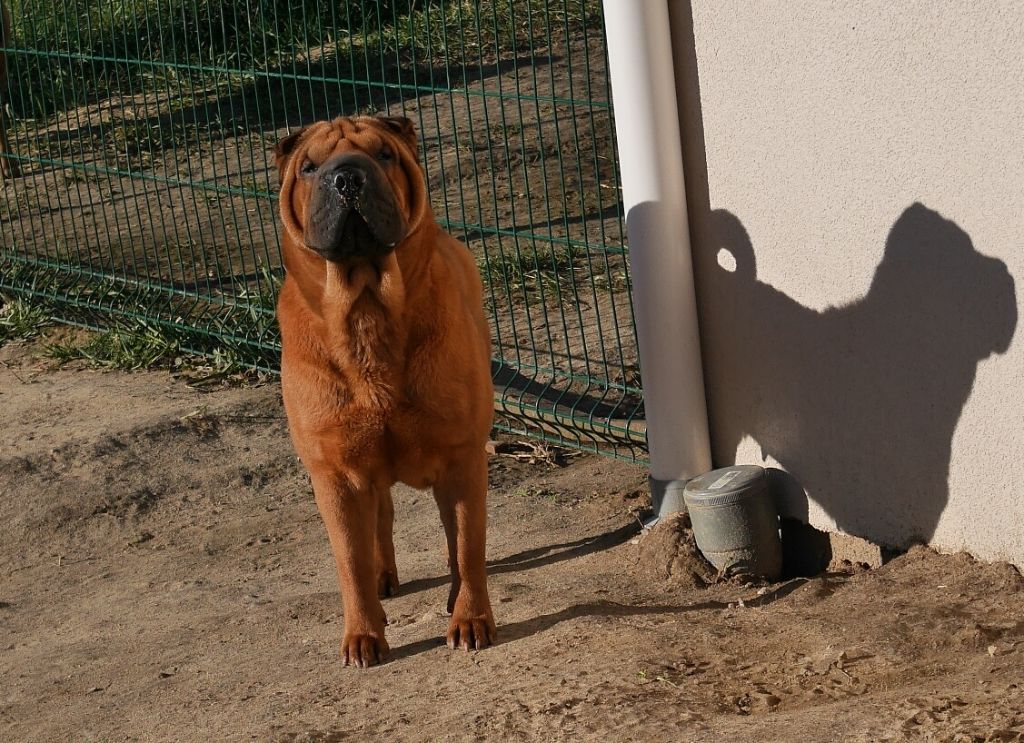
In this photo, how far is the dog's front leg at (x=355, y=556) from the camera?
3904 mm

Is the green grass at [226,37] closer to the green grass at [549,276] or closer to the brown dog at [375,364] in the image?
the green grass at [549,276]

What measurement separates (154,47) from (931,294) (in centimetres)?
476

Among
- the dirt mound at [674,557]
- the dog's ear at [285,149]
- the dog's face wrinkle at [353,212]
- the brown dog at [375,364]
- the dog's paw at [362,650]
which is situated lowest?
the dirt mound at [674,557]

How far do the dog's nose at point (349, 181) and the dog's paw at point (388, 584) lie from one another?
153 centimetres

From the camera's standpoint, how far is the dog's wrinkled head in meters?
3.49

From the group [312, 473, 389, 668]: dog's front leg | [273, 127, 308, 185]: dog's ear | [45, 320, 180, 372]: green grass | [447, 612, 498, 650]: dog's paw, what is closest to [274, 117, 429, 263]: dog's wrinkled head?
→ [273, 127, 308, 185]: dog's ear

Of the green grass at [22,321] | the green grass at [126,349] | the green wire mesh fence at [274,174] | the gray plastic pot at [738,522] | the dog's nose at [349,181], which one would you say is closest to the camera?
the dog's nose at [349,181]

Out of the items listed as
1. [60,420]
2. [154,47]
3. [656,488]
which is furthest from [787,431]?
[154,47]

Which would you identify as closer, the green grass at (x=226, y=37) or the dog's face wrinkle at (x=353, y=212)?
the dog's face wrinkle at (x=353, y=212)

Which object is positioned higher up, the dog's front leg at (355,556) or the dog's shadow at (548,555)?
the dog's front leg at (355,556)

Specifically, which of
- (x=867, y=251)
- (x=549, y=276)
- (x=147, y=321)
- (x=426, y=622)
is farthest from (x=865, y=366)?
(x=147, y=321)

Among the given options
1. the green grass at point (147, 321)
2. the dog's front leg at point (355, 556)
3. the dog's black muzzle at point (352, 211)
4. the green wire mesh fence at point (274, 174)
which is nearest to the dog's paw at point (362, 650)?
the dog's front leg at point (355, 556)

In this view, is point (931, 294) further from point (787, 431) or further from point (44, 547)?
point (44, 547)

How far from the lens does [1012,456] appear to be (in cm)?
390
